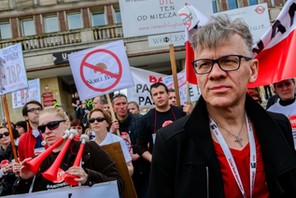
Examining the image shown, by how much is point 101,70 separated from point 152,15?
1.25m

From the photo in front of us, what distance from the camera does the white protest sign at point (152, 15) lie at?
6051 mm

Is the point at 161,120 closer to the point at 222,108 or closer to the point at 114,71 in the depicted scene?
the point at 114,71

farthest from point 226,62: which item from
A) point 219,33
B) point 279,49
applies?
point 279,49

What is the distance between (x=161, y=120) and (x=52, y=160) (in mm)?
1961

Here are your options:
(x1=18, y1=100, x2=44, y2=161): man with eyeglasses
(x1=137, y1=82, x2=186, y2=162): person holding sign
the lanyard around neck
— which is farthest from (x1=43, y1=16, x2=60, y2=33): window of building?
the lanyard around neck

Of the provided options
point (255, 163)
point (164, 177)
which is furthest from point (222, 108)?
Answer: point (164, 177)

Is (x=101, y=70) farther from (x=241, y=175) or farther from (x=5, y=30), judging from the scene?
(x=5, y=30)

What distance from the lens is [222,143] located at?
1.73m

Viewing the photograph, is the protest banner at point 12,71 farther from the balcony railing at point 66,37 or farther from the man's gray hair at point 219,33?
the balcony railing at point 66,37

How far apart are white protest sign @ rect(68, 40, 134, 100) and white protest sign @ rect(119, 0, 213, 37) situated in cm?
40

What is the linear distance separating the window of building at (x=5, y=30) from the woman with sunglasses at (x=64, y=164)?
21.2 m

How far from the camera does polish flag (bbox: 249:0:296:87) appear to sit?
3930 mm

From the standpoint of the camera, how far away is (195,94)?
28.0 feet

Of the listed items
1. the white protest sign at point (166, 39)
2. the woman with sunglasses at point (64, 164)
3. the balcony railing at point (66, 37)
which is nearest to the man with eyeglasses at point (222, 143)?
the woman with sunglasses at point (64, 164)
